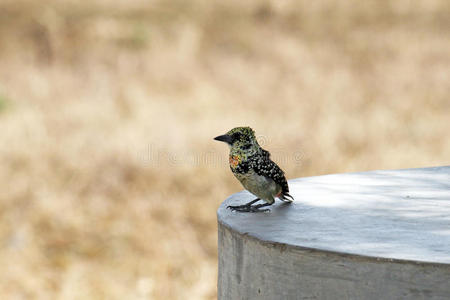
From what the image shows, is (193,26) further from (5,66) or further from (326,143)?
(326,143)

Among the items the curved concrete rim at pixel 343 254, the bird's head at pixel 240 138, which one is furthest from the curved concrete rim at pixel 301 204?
the bird's head at pixel 240 138

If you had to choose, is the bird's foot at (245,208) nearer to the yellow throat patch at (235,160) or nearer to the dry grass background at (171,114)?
the yellow throat patch at (235,160)

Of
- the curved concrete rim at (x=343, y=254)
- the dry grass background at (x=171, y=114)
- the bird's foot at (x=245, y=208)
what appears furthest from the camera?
the dry grass background at (x=171, y=114)

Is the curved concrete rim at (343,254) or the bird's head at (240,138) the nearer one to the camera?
the curved concrete rim at (343,254)

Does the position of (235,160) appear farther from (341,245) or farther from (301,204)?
(341,245)

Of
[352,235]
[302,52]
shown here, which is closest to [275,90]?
[302,52]

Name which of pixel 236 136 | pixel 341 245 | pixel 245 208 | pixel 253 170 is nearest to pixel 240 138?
pixel 236 136

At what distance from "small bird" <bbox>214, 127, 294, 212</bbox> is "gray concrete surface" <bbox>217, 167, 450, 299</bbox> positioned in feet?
0.23

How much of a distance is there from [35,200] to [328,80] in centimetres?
468

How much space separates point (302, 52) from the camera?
10094 millimetres

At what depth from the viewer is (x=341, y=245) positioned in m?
1.87

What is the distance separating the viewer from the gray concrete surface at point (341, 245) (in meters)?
1.72

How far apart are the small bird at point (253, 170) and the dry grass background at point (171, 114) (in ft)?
8.26

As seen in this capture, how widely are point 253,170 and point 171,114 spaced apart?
17.6 ft
